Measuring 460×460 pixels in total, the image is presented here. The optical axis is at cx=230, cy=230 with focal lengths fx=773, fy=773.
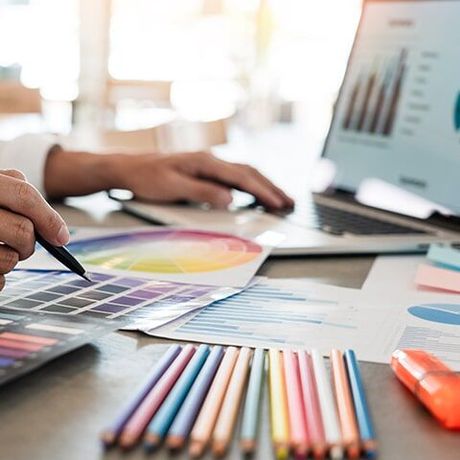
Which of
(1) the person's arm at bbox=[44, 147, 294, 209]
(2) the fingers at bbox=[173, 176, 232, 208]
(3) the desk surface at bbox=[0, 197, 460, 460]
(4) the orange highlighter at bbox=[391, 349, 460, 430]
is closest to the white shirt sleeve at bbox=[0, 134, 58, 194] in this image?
(1) the person's arm at bbox=[44, 147, 294, 209]

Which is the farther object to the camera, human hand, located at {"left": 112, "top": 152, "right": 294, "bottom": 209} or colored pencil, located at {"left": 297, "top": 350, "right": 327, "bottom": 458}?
human hand, located at {"left": 112, "top": 152, "right": 294, "bottom": 209}

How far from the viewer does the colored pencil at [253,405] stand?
328mm

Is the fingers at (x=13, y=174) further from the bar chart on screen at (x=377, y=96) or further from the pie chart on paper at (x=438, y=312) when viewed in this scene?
the bar chart on screen at (x=377, y=96)

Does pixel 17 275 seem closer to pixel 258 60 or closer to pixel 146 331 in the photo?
pixel 146 331

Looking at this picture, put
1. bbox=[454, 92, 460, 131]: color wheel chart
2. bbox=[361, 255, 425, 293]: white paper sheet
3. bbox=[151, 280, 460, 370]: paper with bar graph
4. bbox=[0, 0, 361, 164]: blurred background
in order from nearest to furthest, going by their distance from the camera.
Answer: bbox=[151, 280, 460, 370]: paper with bar graph < bbox=[361, 255, 425, 293]: white paper sheet < bbox=[454, 92, 460, 131]: color wheel chart < bbox=[0, 0, 361, 164]: blurred background

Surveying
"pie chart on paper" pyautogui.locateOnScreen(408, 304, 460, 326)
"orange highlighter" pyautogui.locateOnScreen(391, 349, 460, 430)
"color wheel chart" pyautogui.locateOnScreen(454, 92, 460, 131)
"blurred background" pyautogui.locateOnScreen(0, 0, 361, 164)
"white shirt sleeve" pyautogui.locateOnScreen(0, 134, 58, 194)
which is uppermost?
"color wheel chart" pyautogui.locateOnScreen(454, 92, 460, 131)

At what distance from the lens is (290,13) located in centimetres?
508

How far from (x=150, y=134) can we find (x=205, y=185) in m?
0.65

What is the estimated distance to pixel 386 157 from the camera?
1.06m

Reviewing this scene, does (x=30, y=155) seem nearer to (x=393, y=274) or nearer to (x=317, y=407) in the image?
(x=393, y=274)

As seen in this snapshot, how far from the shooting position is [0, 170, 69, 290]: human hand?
0.53 meters

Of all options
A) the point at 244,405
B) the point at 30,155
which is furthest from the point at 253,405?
the point at 30,155

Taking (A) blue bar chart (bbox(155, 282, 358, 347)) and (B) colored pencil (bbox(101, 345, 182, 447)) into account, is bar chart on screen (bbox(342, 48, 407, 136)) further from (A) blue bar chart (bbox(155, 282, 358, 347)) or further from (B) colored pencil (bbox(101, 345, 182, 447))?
(B) colored pencil (bbox(101, 345, 182, 447))

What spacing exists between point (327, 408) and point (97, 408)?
4.4 inches
